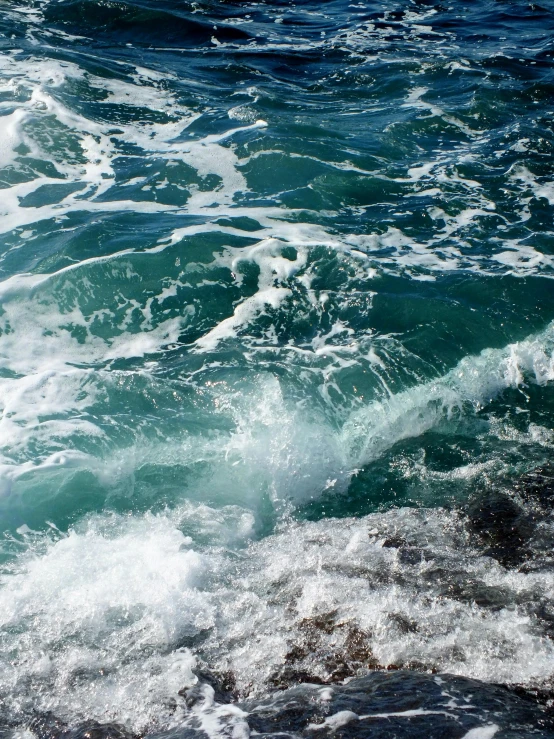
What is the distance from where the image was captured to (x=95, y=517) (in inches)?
210

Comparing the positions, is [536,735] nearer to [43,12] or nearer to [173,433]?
[173,433]

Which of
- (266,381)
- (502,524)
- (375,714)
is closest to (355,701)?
(375,714)

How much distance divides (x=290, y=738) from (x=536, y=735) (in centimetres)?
112

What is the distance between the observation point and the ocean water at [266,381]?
13.5 feet

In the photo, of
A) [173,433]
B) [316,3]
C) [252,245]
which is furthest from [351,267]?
[316,3]

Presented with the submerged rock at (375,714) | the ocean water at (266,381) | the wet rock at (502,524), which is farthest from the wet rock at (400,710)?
the wet rock at (502,524)

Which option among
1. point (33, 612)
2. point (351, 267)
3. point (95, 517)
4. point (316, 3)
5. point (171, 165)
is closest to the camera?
point (33, 612)

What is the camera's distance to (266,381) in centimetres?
644

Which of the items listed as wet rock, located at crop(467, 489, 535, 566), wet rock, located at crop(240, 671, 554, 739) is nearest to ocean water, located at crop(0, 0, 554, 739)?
wet rock, located at crop(467, 489, 535, 566)

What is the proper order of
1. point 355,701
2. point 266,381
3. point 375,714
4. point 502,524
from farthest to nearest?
1. point 266,381
2. point 502,524
3. point 355,701
4. point 375,714

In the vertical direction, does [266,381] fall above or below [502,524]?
above

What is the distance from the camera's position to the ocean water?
162 inches

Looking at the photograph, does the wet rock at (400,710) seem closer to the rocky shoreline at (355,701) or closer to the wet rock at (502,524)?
the rocky shoreline at (355,701)

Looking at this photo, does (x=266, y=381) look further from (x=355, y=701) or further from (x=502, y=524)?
(x=355, y=701)
